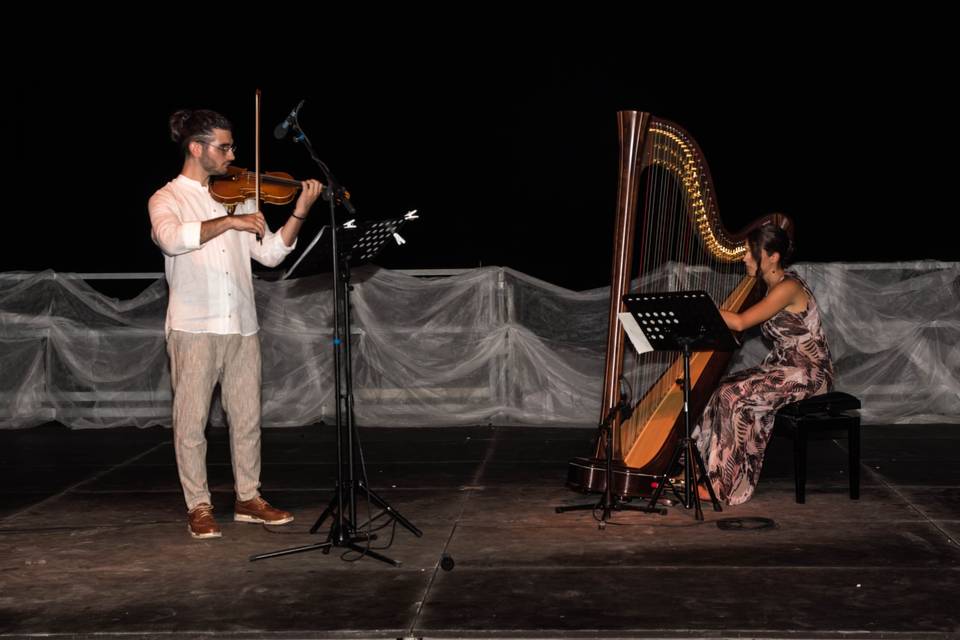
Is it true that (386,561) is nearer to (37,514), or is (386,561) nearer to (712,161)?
(37,514)

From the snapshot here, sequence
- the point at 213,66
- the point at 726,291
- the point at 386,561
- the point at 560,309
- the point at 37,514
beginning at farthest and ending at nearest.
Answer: the point at 213,66 → the point at 560,309 → the point at 726,291 → the point at 37,514 → the point at 386,561

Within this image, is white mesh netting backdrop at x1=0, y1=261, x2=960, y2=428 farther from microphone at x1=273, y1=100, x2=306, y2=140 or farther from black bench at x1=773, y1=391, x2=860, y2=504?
microphone at x1=273, y1=100, x2=306, y2=140

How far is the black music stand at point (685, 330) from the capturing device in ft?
15.5

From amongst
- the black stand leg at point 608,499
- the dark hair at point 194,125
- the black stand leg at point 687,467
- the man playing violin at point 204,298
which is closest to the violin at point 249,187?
the man playing violin at point 204,298

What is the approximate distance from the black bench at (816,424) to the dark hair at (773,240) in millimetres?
683

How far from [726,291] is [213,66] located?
274 inches

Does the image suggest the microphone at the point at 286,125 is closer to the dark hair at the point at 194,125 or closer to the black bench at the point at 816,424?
the dark hair at the point at 194,125

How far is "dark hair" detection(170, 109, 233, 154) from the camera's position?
4613 mm

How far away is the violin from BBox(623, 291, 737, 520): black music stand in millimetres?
1516

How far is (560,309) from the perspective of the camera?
8.08 m

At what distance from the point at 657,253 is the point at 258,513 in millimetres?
2202

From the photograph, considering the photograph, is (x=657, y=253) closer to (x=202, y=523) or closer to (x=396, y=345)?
(x=202, y=523)

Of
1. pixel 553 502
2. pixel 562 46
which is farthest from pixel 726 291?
pixel 562 46

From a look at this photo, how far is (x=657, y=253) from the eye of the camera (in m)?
5.39
